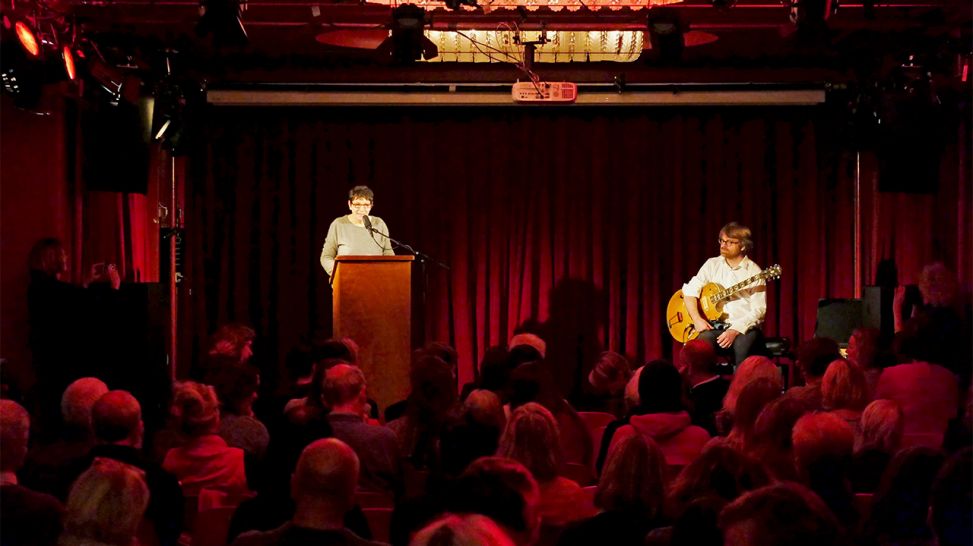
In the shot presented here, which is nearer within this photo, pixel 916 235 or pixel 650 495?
pixel 650 495

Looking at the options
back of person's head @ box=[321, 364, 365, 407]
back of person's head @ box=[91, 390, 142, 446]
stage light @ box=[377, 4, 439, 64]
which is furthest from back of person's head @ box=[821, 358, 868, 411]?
stage light @ box=[377, 4, 439, 64]

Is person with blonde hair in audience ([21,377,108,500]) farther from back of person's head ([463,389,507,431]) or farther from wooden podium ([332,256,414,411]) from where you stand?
wooden podium ([332,256,414,411])

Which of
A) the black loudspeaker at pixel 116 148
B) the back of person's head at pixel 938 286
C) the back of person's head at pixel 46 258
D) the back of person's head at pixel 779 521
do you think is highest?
the black loudspeaker at pixel 116 148

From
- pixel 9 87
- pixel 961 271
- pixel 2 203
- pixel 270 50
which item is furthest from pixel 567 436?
pixel 270 50

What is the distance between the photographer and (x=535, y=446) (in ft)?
13.4

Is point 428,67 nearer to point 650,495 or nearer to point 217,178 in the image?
point 217,178

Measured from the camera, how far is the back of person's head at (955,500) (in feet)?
10.3

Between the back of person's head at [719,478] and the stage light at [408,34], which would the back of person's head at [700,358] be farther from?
the stage light at [408,34]

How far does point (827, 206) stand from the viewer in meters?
11.7

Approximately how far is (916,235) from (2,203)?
23.8 ft

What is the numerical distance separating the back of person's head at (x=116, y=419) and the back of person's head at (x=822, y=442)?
7.65 feet

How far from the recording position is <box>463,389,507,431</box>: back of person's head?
445 centimetres

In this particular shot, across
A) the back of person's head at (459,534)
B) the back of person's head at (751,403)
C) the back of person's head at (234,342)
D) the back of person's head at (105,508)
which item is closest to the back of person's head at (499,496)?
the back of person's head at (459,534)

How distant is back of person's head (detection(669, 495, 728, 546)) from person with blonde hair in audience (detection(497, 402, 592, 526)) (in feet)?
3.40
